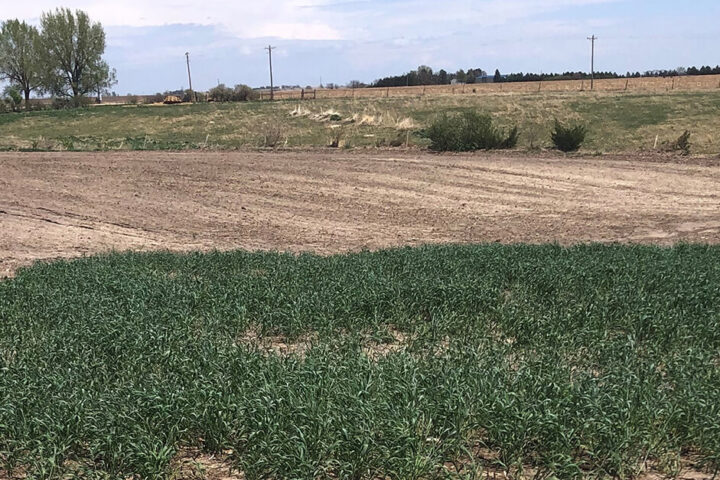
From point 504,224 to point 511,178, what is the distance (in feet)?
19.6

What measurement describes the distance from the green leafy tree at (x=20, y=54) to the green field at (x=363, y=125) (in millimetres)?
A: 38663

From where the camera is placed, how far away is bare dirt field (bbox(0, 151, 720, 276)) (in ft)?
54.4

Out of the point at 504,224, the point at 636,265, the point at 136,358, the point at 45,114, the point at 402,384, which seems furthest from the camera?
the point at 45,114

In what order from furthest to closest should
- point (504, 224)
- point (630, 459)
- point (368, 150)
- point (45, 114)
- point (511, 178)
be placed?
point (45, 114) → point (368, 150) → point (511, 178) → point (504, 224) → point (630, 459)

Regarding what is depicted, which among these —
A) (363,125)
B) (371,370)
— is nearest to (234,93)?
(363,125)

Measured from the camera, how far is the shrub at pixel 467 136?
31.2 meters

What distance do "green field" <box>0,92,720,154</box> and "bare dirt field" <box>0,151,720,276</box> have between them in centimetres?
695

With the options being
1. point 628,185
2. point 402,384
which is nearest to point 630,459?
point 402,384

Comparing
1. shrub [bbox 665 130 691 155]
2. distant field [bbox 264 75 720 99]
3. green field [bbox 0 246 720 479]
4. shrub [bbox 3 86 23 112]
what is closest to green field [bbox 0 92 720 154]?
shrub [bbox 665 130 691 155]

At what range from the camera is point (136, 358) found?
6.80 meters

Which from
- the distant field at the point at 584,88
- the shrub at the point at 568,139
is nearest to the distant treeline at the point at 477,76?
the distant field at the point at 584,88

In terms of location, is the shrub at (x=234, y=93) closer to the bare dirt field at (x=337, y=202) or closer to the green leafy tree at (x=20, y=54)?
the green leafy tree at (x=20, y=54)

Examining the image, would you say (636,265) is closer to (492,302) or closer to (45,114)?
(492,302)

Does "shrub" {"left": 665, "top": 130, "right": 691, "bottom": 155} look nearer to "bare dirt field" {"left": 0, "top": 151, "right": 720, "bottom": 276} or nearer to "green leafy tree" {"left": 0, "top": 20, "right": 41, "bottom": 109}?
"bare dirt field" {"left": 0, "top": 151, "right": 720, "bottom": 276}
